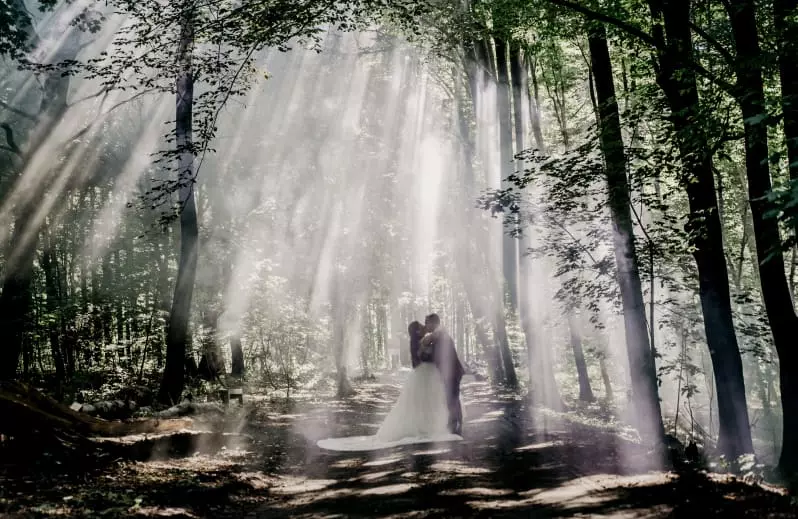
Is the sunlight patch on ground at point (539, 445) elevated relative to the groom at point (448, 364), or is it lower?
lower

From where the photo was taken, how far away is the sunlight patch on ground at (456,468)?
807 centimetres

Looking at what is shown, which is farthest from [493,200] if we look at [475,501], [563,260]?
[475,501]

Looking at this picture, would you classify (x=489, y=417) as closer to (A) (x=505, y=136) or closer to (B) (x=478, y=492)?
(B) (x=478, y=492)


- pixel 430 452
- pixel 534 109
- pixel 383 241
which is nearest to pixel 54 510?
pixel 430 452

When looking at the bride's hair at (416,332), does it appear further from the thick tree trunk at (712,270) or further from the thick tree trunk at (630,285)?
the thick tree trunk at (712,270)

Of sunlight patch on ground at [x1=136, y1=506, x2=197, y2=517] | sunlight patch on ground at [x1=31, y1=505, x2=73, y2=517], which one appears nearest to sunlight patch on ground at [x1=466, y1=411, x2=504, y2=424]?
sunlight patch on ground at [x1=136, y1=506, x2=197, y2=517]

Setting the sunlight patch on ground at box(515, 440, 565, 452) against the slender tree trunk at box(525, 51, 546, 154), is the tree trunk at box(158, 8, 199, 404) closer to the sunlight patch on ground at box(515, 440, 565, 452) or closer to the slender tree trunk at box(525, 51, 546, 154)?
the sunlight patch on ground at box(515, 440, 565, 452)

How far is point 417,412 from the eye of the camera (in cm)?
1182

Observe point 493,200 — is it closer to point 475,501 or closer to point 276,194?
point 475,501

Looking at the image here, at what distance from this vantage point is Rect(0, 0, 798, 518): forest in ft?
23.8

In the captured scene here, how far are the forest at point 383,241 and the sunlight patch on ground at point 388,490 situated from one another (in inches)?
1.9

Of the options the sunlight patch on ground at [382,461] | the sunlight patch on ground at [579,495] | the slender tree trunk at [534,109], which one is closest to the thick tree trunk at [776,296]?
the sunlight patch on ground at [579,495]

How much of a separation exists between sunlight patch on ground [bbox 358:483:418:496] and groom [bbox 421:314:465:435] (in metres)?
4.48

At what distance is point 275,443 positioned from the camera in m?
11.9
